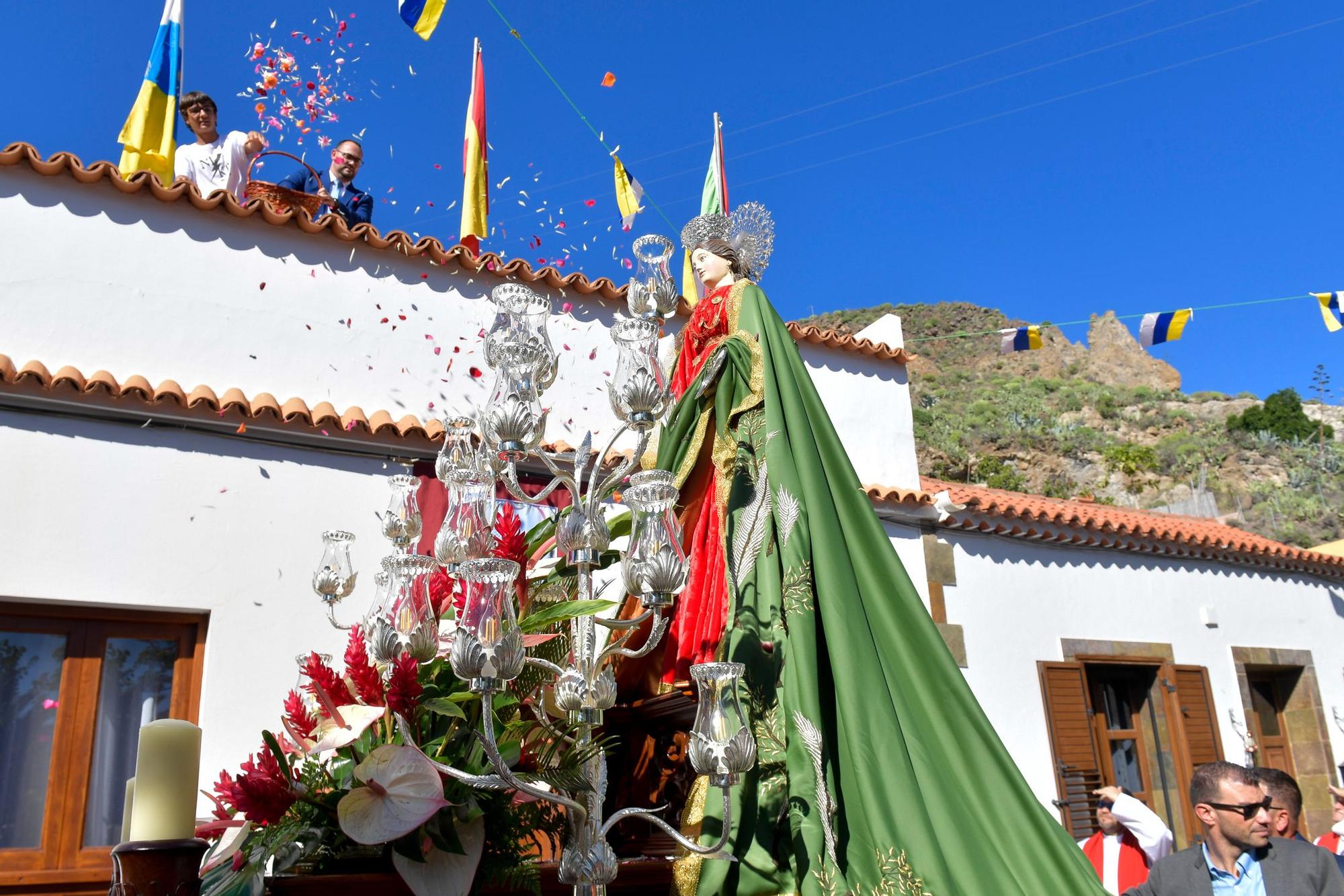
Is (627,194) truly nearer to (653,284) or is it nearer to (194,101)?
(194,101)

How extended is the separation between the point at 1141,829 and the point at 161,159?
5710mm

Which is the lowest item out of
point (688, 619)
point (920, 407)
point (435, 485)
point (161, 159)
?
point (688, 619)

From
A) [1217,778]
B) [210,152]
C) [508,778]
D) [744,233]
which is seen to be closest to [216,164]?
[210,152]

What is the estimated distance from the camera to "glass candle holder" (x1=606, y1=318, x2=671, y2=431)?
2320 millimetres

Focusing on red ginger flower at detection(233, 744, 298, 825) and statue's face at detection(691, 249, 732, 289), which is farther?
statue's face at detection(691, 249, 732, 289)

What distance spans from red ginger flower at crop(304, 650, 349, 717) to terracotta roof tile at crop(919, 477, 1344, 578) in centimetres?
496

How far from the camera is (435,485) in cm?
519

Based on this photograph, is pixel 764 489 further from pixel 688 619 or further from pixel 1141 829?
pixel 1141 829

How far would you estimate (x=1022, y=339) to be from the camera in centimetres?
920

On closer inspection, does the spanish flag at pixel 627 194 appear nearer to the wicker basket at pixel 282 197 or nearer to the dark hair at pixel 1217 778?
the wicker basket at pixel 282 197

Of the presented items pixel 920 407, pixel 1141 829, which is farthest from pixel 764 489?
pixel 920 407

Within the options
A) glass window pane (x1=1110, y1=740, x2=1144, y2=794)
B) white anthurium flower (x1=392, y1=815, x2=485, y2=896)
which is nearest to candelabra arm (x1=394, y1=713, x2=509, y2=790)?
white anthurium flower (x1=392, y1=815, x2=485, y2=896)

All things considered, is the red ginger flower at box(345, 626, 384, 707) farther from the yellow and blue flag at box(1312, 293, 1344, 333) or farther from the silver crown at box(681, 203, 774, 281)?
the yellow and blue flag at box(1312, 293, 1344, 333)

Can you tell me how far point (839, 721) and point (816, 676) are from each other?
0.12m
